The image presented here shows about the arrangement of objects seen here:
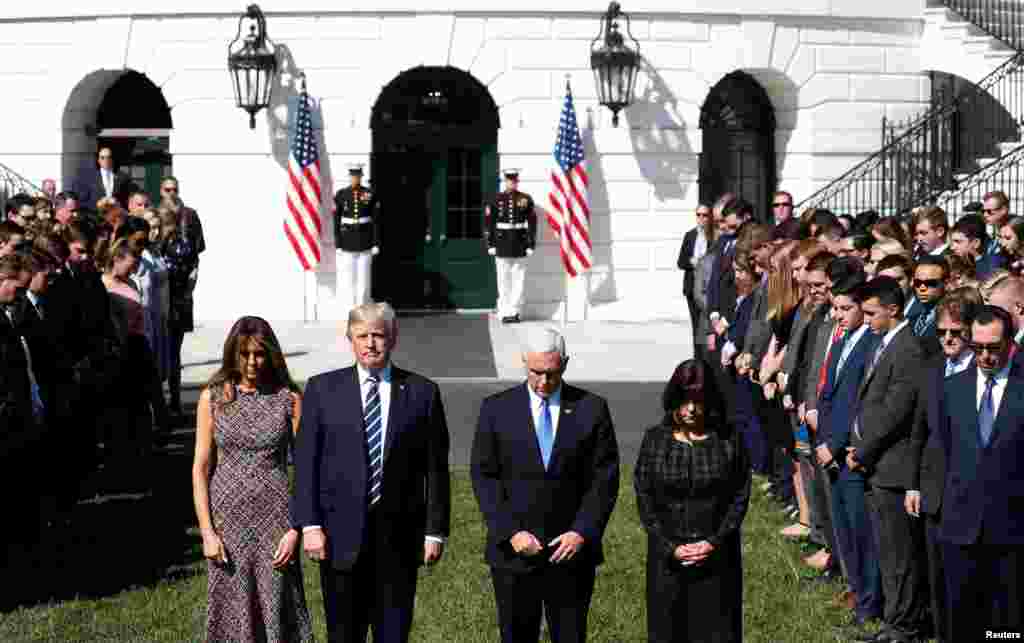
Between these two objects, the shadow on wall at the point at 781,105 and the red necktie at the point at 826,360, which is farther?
the shadow on wall at the point at 781,105

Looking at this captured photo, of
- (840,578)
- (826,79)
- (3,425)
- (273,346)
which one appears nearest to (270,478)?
(273,346)

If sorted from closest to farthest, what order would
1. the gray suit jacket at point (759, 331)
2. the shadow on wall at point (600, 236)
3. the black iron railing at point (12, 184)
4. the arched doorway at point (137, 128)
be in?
the gray suit jacket at point (759, 331) → the shadow on wall at point (600, 236) → the black iron railing at point (12, 184) → the arched doorway at point (137, 128)

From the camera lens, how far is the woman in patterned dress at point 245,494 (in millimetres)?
8828

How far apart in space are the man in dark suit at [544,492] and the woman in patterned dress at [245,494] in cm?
95

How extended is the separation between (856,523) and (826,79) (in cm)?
1829

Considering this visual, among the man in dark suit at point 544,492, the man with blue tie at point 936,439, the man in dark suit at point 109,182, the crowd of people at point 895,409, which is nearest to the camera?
the man in dark suit at point 544,492

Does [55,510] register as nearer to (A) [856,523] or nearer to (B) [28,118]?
(A) [856,523]

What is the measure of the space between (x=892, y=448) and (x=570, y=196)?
56.2 feet

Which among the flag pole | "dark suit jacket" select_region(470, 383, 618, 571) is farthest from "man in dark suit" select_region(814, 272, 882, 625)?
the flag pole

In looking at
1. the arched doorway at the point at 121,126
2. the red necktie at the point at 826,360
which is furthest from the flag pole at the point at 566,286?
the red necktie at the point at 826,360

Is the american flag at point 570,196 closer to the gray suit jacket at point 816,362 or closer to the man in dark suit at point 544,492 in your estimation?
the gray suit jacket at point 816,362

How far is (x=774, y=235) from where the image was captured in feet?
48.3

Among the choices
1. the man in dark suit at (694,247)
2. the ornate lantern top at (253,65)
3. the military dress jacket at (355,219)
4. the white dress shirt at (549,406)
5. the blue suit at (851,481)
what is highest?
the ornate lantern top at (253,65)

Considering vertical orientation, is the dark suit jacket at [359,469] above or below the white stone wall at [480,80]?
below
